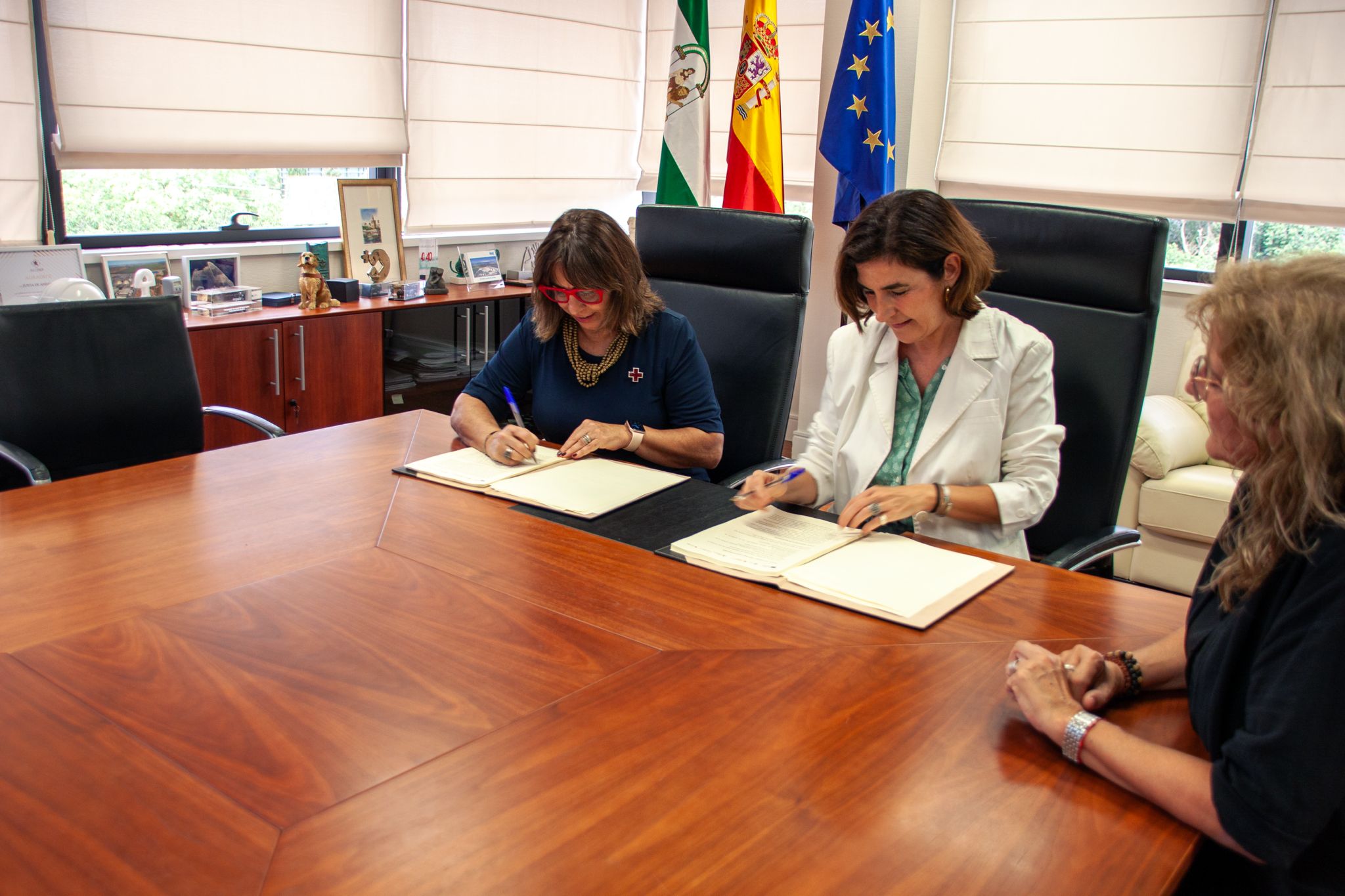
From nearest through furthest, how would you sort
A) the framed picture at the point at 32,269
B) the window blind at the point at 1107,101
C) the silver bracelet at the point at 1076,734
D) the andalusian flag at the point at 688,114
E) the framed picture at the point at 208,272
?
the silver bracelet at the point at 1076,734 → the framed picture at the point at 32,269 → the framed picture at the point at 208,272 → the window blind at the point at 1107,101 → the andalusian flag at the point at 688,114

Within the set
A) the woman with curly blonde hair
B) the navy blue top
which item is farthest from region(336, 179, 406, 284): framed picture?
the woman with curly blonde hair

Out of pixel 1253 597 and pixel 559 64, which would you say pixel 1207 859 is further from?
pixel 559 64

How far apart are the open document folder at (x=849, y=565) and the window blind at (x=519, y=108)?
10.1ft

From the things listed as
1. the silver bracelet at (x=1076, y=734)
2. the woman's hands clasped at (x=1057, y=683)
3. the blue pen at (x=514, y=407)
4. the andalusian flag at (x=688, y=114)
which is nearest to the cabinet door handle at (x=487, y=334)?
the andalusian flag at (x=688, y=114)

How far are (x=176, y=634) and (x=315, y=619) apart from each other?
163 millimetres

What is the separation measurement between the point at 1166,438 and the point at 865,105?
5.10 feet

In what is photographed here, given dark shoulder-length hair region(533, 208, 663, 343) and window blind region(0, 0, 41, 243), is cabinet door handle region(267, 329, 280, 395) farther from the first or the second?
dark shoulder-length hair region(533, 208, 663, 343)

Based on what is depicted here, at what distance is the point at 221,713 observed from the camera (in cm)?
112

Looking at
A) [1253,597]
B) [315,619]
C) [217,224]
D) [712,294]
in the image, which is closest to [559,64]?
[217,224]

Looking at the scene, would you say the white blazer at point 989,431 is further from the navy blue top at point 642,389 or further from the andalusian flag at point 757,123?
the andalusian flag at point 757,123

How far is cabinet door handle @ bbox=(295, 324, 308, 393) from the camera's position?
3494mm

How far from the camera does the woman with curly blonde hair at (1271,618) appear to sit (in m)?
0.91

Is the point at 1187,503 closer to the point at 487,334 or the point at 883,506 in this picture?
the point at 883,506

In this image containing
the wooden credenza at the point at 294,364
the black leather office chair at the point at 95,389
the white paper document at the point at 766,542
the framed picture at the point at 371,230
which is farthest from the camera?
the framed picture at the point at 371,230
